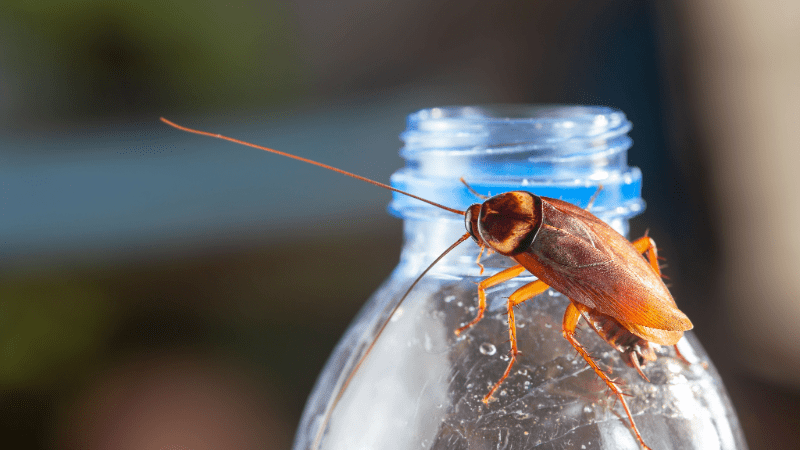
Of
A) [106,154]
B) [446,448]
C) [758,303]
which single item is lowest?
[758,303]

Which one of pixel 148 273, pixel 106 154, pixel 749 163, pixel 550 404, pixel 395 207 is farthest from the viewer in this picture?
pixel 148 273

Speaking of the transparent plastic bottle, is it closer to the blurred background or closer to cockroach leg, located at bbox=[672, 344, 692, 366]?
cockroach leg, located at bbox=[672, 344, 692, 366]

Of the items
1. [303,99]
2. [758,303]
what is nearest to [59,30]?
[303,99]

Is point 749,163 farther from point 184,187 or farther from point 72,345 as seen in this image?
point 72,345

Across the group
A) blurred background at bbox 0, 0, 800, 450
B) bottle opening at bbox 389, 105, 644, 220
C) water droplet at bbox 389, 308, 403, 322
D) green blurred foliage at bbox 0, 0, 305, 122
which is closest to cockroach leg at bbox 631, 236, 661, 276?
bottle opening at bbox 389, 105, 644, 220

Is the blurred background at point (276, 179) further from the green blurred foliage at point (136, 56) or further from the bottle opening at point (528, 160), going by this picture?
the bottle opening at point (528, 160)

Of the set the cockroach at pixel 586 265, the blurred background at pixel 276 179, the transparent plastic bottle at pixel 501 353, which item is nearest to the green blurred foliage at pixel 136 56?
the blurred background at pixel 276 179
